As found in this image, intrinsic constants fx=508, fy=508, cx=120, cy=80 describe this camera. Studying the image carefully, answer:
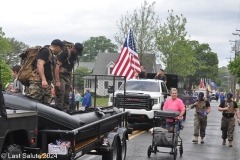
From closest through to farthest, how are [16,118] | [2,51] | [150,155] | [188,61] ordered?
[16,118] < [150,155] < [188,61] < [2,51]

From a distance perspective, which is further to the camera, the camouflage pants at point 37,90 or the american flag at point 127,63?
the american flag at point 127,63

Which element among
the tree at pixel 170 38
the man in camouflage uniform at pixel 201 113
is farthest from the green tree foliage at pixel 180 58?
the man in camouflage uniform at pixel 201 113

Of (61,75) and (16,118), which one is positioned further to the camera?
(61,75)

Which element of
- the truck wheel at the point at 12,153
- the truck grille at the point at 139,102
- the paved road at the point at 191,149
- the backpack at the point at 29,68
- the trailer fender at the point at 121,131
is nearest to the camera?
the truck wheel at the point at 12,153

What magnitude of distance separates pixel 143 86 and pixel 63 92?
34.1 feet

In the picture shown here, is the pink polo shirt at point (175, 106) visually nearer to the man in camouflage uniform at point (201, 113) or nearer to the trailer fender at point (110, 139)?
the man in camouflage uniform at point (201, 113)

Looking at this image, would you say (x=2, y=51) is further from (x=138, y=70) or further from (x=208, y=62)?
(x=138, y=70)

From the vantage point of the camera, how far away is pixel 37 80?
851 cm

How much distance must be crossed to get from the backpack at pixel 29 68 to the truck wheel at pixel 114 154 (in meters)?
1.83

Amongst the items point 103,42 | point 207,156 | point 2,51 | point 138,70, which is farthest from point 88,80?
point 103,42

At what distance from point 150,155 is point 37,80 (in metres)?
4.82

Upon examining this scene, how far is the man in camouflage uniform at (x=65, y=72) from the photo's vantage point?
10000mm

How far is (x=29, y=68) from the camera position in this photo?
28.3 ft

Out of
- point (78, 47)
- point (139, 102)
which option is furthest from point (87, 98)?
point (139, 102)
